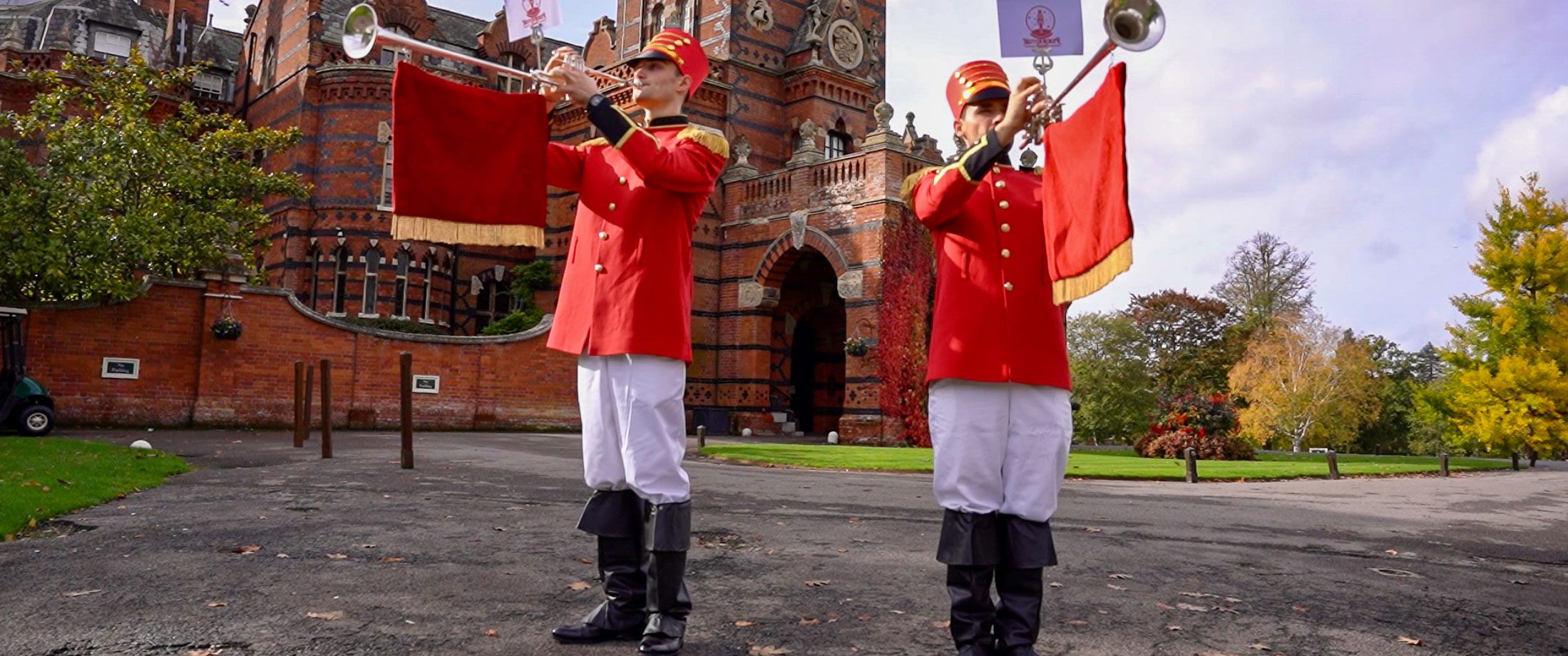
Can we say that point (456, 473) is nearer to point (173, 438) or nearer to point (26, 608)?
point (26, 608)

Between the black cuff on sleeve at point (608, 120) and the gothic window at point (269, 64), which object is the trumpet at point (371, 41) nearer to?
the black cuff on sleeve at point (608, 120)

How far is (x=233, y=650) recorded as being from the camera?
10.1 feet

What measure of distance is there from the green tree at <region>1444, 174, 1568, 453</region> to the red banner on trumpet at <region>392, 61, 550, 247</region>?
30.5m

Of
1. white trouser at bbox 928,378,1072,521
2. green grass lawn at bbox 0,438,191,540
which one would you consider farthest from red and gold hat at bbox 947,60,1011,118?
green grass lawn at bbox 0,438,191,540

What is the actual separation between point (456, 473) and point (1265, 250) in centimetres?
4344

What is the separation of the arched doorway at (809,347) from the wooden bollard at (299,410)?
12.2 metres

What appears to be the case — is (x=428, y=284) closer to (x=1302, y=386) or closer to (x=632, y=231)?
(x=632, y=231)

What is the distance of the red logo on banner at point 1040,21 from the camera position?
3512mm

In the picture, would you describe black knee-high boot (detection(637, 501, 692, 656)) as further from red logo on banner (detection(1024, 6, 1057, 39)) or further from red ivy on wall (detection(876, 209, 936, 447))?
red ivy on wall (detection(876, 209, 936, 447))

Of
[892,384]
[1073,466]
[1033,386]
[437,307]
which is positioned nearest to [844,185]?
[892,384]

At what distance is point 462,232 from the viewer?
12.1ft

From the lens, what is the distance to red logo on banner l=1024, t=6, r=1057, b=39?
351 cm

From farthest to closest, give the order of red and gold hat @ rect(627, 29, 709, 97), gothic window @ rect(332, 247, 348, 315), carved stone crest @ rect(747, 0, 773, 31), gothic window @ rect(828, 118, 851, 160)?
gothic window @ rect(828, 118, 851, 160), carved stone crest @ rect(747, 0, 773, 31), gothic window @ rect(332, 247, 348, 315), red and gold hat @ rect(627, 29, 709, 97)

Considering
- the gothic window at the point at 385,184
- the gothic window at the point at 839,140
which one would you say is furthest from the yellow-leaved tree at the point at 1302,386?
the gothic window at the point at 385,184
